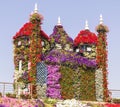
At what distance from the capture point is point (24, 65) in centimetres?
4284

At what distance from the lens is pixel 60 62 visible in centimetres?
4200

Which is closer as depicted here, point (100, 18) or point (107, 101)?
point (107, 101)

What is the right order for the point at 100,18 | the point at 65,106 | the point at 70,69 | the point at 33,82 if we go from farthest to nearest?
1. the point at 100,18
2. the point at 70,69
3. the point at 33,82
4. the point at 65,106

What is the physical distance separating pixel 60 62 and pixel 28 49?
13.1 feet

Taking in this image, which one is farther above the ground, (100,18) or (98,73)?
(100,18)

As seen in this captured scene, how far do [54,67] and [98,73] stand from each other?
5985 millimetres

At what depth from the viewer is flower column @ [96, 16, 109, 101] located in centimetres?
4475

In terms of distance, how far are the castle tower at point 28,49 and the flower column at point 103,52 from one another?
20.7ft

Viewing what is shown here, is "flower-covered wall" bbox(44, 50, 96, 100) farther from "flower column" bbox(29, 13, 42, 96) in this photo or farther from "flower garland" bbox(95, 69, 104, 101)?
"flower column" bbox(29, 13, 42, 96)

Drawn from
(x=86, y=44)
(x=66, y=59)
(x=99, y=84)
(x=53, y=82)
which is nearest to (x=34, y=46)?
(x=66, y=59)

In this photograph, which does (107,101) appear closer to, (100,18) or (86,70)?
(86,70)

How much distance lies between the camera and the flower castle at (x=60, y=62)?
40938 mm

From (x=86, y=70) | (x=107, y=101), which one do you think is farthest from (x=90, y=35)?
(x=107, y=101)

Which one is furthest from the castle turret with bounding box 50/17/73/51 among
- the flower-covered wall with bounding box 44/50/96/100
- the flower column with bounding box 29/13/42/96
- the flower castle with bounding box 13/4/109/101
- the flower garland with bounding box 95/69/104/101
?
the flower garland with bounding box 95/69/104/101
